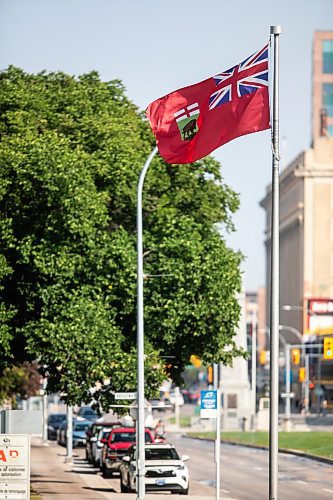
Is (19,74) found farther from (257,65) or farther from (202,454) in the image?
(202,454)

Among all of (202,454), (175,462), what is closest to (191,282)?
(175,462)

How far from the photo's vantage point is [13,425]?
80.3 feet

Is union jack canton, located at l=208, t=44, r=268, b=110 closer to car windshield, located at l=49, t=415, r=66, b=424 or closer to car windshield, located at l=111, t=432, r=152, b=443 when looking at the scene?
car windshield, located at l=111, t=432, r=152, b=443

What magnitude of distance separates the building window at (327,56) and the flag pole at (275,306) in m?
176

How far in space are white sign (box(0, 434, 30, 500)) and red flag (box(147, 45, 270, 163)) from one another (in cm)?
585

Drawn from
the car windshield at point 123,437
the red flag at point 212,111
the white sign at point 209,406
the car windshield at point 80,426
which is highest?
the red flag at point 212,111

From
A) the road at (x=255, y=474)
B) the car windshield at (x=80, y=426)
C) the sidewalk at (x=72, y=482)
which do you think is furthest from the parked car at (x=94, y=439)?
the car windshield at (x=80, y=426)

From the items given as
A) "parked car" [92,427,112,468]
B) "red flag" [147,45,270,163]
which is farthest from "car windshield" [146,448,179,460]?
"red flag" [147,45,270,163]

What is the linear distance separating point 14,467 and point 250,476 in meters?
27.2

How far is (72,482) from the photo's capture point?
47.7 metres

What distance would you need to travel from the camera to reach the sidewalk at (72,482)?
4006 centimetres

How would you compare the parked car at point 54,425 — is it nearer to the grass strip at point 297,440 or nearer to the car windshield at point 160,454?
the grass strip at point 297,440

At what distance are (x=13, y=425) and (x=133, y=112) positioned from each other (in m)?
23.2

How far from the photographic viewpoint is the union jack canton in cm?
2211
